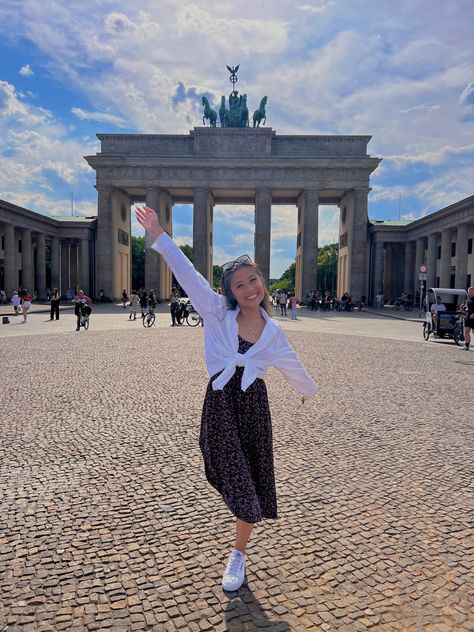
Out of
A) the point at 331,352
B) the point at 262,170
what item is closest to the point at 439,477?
the point at 331,352

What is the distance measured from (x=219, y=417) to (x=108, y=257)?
156 ft

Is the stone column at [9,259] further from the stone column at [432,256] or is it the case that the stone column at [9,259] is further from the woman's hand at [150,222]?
the woman's hand at [150,222]

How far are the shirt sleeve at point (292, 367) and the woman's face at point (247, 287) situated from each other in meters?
0.27

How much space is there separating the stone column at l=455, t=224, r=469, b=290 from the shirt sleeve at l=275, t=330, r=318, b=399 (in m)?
38.4

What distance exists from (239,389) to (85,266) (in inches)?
2045

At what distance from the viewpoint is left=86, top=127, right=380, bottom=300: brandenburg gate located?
4703 cm

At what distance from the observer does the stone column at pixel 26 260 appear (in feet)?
157

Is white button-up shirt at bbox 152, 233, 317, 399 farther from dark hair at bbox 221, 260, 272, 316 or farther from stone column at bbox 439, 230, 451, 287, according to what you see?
stone column at bbox 439, 230, 451, 287

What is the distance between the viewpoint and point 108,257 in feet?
157

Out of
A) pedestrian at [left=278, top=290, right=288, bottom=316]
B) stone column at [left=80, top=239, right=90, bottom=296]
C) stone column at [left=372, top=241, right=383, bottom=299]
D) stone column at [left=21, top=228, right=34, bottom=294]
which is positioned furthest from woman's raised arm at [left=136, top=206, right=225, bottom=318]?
stone column at [left=80, top=239, right=90, bottom=296]

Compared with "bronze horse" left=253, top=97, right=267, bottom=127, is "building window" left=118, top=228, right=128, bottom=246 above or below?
below

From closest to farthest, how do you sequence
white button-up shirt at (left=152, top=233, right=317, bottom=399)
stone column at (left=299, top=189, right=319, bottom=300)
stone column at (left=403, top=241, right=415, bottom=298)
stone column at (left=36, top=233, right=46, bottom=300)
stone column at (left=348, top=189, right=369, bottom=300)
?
white button-up shirt at (left=152, top=233, right=317, bottom=399), stone column at (left=348, top=189, right=369, bottom=300), stone column at (left=299, top=189, right=319, bottom=300), stone column at (left=403, top=241, right=415, bottom=298), stone column at (left=36, top=233, right=46, bottom=300)

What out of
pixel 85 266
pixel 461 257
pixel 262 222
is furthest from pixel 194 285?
pixel 85 266

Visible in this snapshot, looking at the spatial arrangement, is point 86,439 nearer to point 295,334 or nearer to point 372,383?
point 372,383
